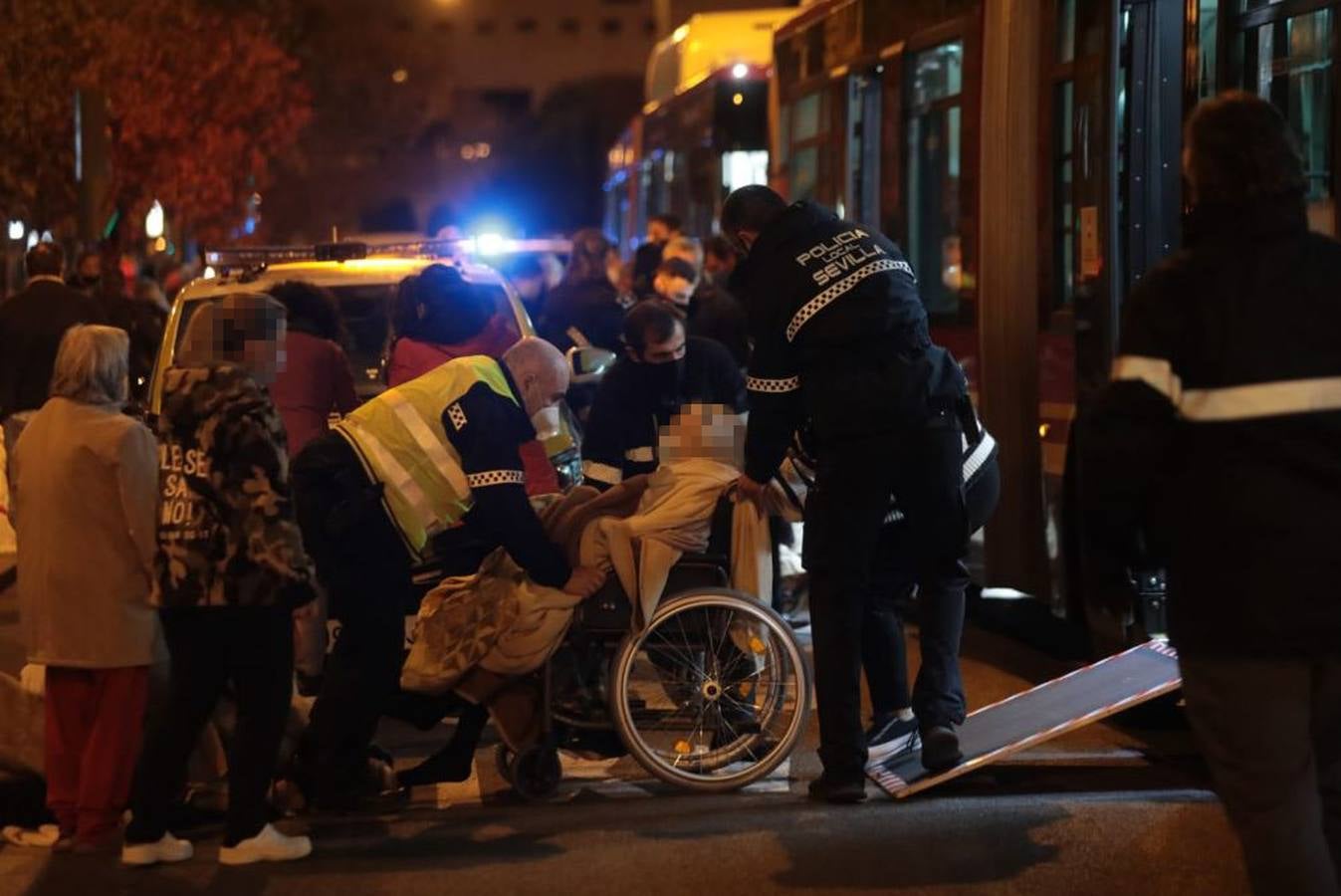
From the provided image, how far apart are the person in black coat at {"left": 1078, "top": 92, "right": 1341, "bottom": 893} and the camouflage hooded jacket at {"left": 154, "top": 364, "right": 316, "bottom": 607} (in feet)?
8.80

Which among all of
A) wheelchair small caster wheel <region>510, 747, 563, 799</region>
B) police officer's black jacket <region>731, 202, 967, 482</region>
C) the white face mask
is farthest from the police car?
police officer's black jacket <region>731, 202, 967, 482</region>

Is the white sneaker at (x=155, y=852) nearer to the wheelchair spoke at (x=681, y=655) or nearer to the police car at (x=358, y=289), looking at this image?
the wheelchair spoke at (x=681, y=655)

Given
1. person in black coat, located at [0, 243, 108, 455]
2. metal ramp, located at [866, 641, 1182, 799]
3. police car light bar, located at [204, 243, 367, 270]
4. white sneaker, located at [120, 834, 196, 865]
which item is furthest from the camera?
person in black coat, located at [0, 243, 108, 455]

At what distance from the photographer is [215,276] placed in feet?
33.7

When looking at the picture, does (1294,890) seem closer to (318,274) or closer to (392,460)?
(392,460)

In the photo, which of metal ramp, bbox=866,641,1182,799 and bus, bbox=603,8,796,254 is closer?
metal ramp, bbox=866,641,1182,799

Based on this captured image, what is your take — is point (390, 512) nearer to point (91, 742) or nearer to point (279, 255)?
point (91, 742)

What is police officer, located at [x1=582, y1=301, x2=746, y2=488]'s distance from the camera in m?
8.53

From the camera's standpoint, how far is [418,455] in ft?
22.7

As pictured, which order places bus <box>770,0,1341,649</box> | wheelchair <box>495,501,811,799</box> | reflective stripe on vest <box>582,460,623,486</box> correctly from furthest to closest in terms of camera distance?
reflective stripe on vest <box>582,460,623,486</box> < bus <box>770,0,1341,649</box> < wheelchair <box>495,501,811,799</box>

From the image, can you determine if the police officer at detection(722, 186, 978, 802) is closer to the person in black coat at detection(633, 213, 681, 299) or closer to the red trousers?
the red trousers

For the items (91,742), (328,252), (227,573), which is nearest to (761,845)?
(227,573)

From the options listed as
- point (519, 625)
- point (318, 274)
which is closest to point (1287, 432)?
point (519, 625)

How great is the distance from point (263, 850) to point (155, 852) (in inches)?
12.4
